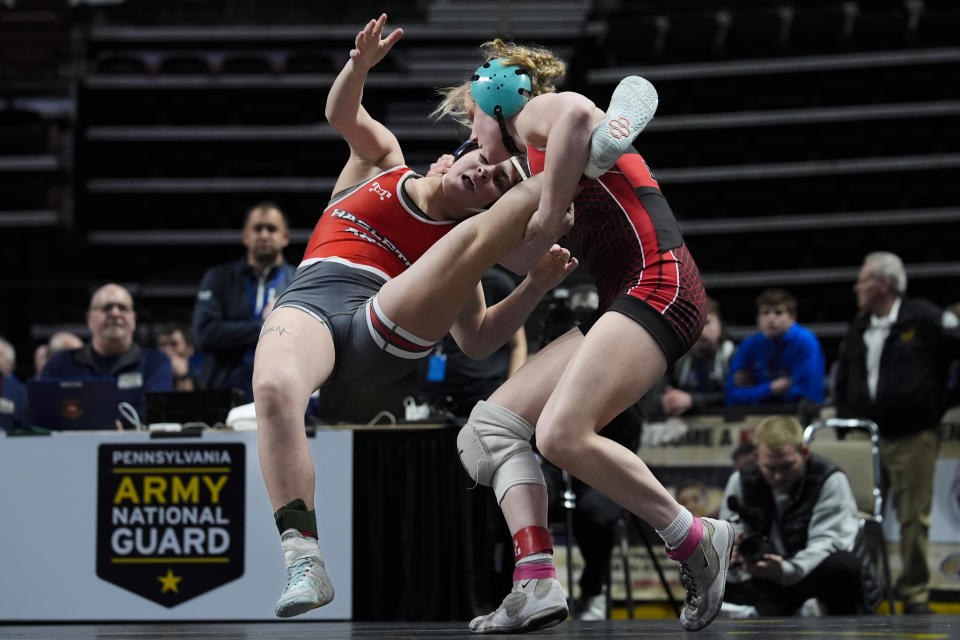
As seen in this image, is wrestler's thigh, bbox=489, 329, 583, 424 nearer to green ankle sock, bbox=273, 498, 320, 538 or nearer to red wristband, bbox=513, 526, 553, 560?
red wristband, bbox=513, 526, 553, 560

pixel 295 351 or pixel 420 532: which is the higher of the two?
pixel 295 351

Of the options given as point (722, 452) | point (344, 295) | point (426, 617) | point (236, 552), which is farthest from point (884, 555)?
point (344, 295)

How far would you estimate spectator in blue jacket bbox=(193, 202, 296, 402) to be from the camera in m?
4.98

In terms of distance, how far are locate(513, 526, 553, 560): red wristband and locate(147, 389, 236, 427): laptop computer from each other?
2.22 metres

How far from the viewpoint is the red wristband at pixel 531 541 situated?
2.48 metres

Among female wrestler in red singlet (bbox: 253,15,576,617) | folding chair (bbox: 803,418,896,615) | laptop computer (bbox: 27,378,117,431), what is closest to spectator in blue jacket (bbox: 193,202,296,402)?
laptop computer (bbox: 27,378,117,431)

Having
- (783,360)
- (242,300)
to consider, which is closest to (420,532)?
(242,300)

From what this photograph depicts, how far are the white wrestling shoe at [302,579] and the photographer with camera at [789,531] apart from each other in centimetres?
223

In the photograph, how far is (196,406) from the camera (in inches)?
175

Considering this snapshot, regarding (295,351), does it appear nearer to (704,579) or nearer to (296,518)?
(296,518)

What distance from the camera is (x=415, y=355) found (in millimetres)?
2682

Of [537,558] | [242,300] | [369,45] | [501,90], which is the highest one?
[369,45]

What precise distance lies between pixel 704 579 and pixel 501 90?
1.21 m

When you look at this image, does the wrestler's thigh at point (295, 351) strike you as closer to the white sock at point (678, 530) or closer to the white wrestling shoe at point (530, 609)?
the white wrestling shoe at point (530, 609)
